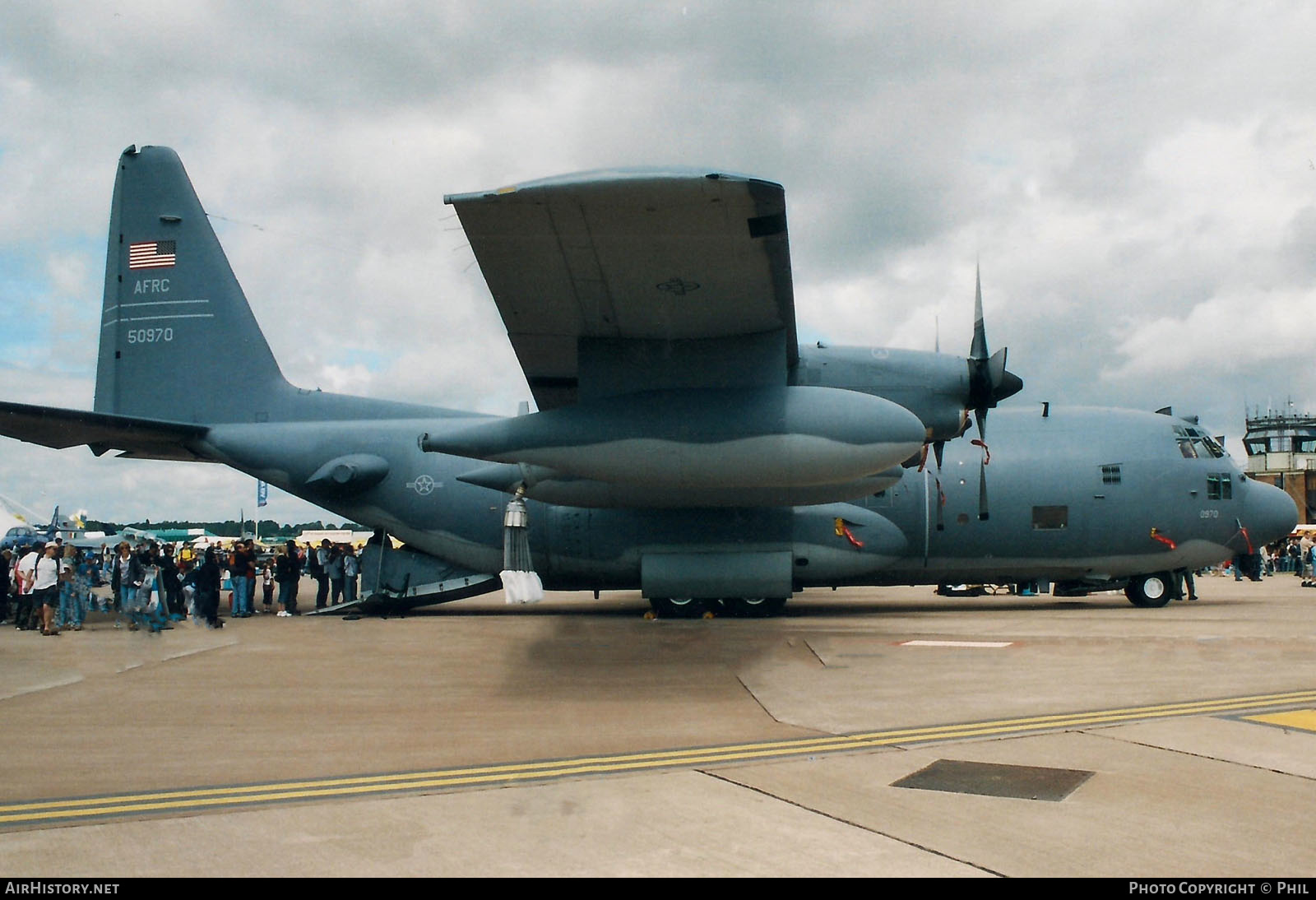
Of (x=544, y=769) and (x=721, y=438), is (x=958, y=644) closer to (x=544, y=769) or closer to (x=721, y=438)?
(x=721, y=438)

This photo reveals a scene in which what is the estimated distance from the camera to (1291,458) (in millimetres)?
73438

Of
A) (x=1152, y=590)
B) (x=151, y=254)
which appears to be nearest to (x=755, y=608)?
(x=1152, y=590)

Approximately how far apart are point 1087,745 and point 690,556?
1016 cm

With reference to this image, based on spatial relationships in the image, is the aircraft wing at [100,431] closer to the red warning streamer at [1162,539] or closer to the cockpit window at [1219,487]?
the red warning streamer at [1162,539]

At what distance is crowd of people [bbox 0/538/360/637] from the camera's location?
636 inches

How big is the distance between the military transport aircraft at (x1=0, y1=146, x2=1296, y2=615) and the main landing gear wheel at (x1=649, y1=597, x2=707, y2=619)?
68 mm

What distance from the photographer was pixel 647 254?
8.70 m

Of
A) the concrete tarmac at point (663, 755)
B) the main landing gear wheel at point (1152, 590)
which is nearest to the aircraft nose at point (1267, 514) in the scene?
the main landing gear wheel at point (1152, 590)

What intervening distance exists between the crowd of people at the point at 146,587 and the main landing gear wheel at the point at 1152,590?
16927mm

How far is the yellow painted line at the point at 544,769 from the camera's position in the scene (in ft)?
17.5

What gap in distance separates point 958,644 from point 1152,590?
28.8 feet

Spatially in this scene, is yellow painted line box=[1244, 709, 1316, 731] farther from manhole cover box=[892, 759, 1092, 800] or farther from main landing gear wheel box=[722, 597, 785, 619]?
main landing gear wheel box=[722, 597, 785, 619]
